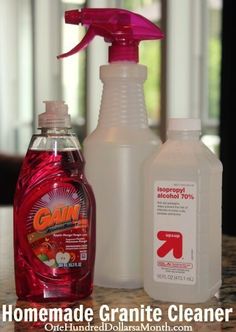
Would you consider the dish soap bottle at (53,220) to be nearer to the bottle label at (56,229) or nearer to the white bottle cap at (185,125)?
the bottle label at (56,229)

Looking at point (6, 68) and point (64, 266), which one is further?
point (6, 68)

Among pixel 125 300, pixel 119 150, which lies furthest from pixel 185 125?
pixel 125 300

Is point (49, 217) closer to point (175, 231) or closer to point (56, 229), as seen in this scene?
point (56, 229)

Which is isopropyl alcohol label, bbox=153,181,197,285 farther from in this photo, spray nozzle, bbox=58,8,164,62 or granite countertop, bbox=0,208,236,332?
spray nozzle, bbox=58,8,164,62

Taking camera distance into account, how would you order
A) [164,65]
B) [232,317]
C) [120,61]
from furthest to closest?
[164,65] → [120,61] → [232,317]

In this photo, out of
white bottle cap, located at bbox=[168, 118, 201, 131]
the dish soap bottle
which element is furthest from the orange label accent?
white bottle cap, located at bbox=[168, 118, 201, 131]

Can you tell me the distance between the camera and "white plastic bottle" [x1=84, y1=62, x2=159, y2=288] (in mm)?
758

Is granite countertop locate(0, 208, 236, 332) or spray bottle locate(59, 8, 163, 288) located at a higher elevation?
spray bottle locate(59, 8, 163, 288)

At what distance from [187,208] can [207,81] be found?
8.05ft

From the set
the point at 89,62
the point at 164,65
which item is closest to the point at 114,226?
the point at 164,65

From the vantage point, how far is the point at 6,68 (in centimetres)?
502

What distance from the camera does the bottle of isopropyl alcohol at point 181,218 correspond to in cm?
70

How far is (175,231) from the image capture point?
704mm

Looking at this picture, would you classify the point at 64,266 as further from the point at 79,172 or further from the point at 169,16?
the point at 169,16
